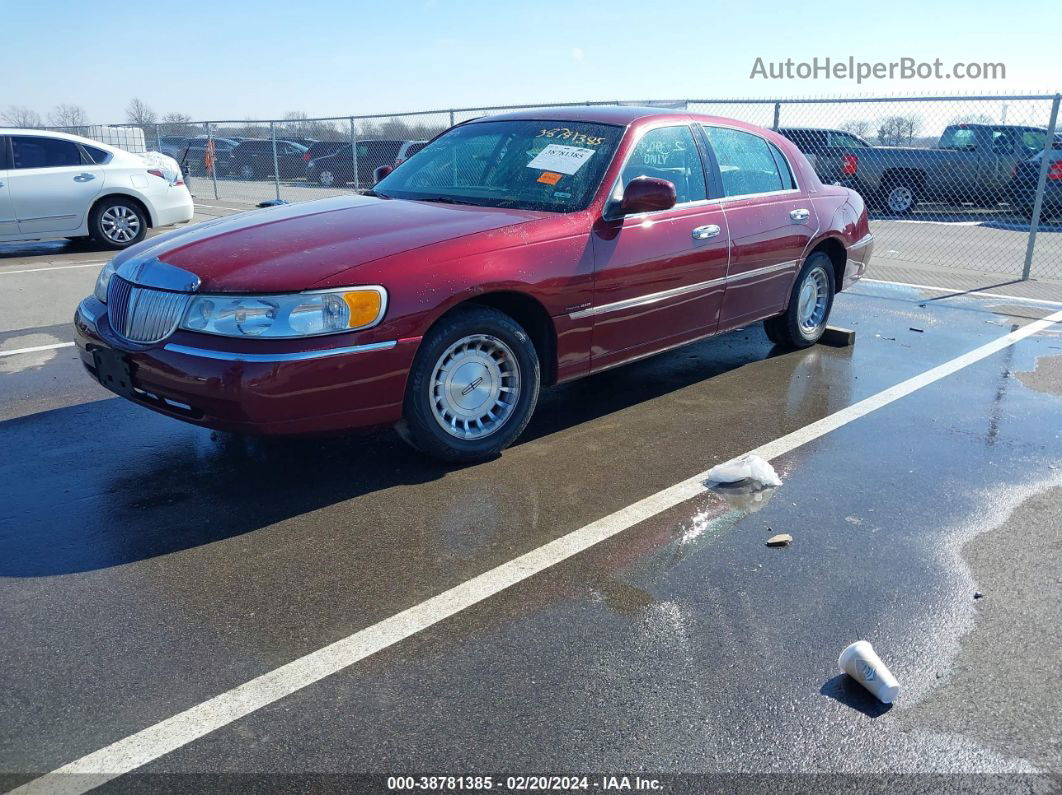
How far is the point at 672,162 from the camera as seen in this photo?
5.22 metres

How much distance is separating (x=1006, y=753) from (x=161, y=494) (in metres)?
3.39

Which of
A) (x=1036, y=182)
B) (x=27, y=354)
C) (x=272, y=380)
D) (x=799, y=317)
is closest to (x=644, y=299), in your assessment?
(x=799, y=317)

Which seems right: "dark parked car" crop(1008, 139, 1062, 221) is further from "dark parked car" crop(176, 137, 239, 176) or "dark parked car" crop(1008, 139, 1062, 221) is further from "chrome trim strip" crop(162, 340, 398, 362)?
"dark parked car" crop(176, 137, 239, 176)

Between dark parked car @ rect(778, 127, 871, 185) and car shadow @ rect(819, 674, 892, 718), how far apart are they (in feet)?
49.5

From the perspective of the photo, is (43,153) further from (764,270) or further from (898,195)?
(898,195)

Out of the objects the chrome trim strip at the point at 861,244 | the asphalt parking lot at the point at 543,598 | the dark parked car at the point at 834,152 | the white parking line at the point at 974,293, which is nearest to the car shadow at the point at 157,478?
the asphalt parking lot at the point at 543,598

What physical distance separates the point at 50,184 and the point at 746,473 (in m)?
10.2

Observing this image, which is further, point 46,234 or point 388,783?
point 46,234

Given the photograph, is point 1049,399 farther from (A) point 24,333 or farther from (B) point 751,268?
(A) point 24,333

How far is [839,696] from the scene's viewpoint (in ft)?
8.77

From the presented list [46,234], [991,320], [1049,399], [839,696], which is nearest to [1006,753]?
[839,696]

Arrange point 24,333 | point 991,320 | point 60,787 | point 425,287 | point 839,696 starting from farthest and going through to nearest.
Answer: point 991,320 → point 24,333 → point 425,287 → point 839,696 → point 60,787

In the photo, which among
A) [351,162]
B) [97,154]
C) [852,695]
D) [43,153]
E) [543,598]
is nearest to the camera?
[852,695]

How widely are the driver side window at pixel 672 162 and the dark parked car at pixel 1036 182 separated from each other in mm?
13177
